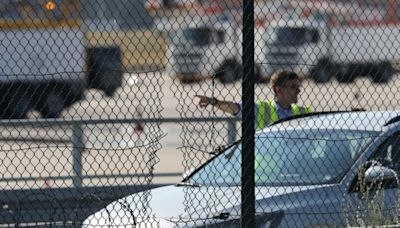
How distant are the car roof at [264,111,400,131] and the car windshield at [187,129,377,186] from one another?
8 cm

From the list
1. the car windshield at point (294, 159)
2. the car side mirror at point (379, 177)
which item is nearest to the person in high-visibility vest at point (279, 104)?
the car windshield at point (294, 159)

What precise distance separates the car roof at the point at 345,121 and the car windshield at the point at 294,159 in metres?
0.08

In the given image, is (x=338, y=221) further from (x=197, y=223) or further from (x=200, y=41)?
(x=200, y=41)

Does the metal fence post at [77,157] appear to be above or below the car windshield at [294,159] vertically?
above

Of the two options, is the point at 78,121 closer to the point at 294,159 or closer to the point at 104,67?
the point at 294,159

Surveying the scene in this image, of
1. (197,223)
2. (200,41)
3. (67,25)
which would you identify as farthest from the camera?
(200,41)

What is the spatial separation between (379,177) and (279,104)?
191cm

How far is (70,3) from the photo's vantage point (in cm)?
2522

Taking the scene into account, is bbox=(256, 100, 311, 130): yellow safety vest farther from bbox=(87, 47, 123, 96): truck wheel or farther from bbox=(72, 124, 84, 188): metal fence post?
bbox=(87, 47, 123, 96): truck wheel

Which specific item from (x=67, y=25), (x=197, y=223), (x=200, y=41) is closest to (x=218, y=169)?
(x=197, y=223)

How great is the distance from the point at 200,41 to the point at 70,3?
9.69 m

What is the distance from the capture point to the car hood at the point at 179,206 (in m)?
10.1

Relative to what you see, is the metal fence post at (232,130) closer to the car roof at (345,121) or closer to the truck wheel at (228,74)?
the truck wheel at (228,74)

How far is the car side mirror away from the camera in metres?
10.3
